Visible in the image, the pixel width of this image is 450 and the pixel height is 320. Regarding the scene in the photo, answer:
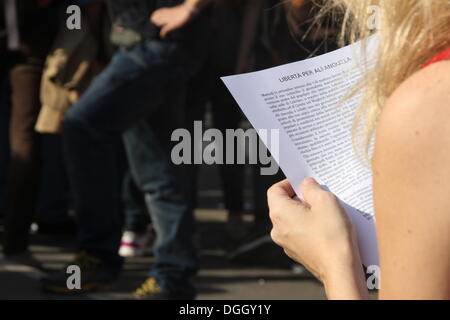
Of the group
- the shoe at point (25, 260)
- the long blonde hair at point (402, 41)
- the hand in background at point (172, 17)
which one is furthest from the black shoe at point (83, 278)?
the long blonde hair at point (402, 41)

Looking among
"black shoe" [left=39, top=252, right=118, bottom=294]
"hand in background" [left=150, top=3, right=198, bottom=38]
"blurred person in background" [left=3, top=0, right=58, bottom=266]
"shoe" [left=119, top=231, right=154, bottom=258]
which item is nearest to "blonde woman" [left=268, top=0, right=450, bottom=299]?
"hand in background" [left=150, top=3, right=198, bottom=38]

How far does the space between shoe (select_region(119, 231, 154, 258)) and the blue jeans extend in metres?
0.62

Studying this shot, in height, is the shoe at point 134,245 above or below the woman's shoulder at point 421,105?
above

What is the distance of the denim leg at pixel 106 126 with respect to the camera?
325 centimetres

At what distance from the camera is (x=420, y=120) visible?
106cm

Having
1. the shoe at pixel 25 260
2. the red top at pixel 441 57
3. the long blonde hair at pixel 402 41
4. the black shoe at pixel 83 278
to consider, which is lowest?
the red top at pixel 441 57

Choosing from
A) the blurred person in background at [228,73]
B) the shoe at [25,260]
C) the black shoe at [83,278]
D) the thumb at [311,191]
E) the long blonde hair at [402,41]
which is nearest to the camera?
the long blonde hair at [402,41]

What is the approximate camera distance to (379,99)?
1.25m

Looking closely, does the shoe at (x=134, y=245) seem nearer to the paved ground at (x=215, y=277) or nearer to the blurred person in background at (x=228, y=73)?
the paved ground at (x=215, y=277)

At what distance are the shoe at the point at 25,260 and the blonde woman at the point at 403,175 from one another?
293 cm
